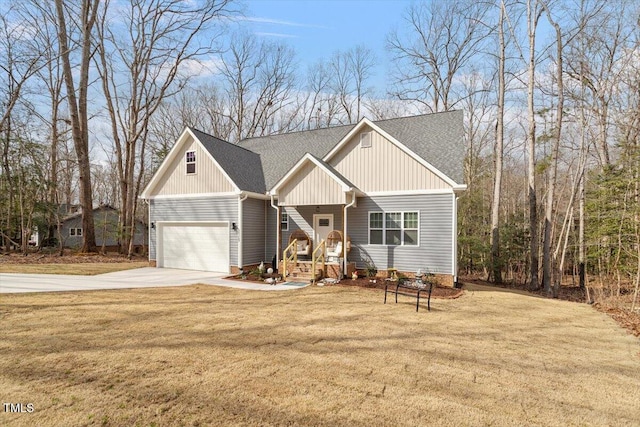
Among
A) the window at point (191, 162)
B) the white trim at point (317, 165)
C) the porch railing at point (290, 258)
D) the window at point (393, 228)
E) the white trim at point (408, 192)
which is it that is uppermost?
the window at point (191, 162)

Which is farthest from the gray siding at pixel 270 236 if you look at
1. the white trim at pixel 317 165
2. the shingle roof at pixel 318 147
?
the white trim at pixel 317 165

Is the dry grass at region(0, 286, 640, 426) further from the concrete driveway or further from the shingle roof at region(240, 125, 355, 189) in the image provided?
the shingle roof at region(240, 125, 355, 189)

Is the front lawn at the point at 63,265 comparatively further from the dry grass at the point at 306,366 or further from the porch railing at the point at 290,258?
the porch railing at the point at 290,258

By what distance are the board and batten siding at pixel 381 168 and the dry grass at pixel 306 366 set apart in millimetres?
5472

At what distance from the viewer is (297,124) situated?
31.6 m

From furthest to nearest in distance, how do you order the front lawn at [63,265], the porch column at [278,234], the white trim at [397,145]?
the front lawn at [63,265]
the porch column at [278,234]
the white trim at [397,145]

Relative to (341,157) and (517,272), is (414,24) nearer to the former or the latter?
(341,157)

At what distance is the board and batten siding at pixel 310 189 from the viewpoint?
12016mm

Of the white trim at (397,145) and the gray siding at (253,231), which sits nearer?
the white trim at (397,145)

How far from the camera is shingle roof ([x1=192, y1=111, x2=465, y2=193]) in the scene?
1280 centimetres

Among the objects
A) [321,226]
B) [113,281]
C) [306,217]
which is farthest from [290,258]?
[113,281]

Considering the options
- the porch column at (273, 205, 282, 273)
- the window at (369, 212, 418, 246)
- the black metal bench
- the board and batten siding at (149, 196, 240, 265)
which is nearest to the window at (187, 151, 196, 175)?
the board and batten siding at (149, 196, 240, 265)

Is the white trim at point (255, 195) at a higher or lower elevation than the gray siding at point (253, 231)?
higher

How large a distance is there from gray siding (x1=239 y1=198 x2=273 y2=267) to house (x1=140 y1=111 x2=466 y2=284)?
0.04 meters
